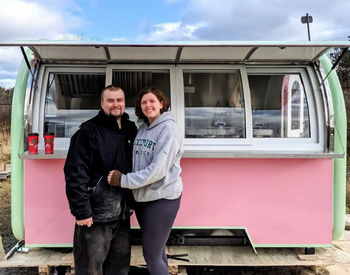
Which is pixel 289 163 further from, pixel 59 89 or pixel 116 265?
pixel 59 89

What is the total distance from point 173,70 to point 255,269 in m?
2.31

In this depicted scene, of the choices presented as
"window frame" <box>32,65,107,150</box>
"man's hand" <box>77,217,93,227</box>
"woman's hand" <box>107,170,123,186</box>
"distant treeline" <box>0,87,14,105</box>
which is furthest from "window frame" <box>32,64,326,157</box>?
"distant treeline" <box>0,87,14,105</box>

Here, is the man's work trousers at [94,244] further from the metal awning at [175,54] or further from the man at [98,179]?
the metal awning at [175,54]

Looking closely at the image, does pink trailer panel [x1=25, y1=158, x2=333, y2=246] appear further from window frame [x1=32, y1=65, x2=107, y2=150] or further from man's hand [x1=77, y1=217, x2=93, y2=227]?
man's hand [x1=77, y1=217, x2=93, y2=227]

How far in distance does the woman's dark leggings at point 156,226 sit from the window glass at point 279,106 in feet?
4.69

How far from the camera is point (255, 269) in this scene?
334 cm

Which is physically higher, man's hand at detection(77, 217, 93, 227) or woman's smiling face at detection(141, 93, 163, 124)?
woman's smiling face at detection(141, 93, 163, 124)

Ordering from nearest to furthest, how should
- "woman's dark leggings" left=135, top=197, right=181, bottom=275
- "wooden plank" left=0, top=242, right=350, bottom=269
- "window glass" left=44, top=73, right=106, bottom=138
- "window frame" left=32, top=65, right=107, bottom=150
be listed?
"woman's dark leggings" left=135, top=197, right=181, bottom=275 → "wooden plank" left=0, top=242, right=350, bottom=269 → "window frame" left=32, top=65, right=107, bottom=150 → "window glass" left=44, top=73, right=106, bottom=138

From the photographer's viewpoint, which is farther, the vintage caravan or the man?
the vintage caravan

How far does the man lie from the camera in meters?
1.99

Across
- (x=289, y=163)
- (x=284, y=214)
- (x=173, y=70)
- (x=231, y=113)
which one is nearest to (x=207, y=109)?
(x=231, y=113)

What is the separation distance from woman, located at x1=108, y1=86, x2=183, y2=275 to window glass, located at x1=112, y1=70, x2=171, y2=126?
3.31ft

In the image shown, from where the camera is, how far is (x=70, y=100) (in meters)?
3.20

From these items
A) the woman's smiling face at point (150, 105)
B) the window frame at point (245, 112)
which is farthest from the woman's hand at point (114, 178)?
the window frame at point (245, 112)
